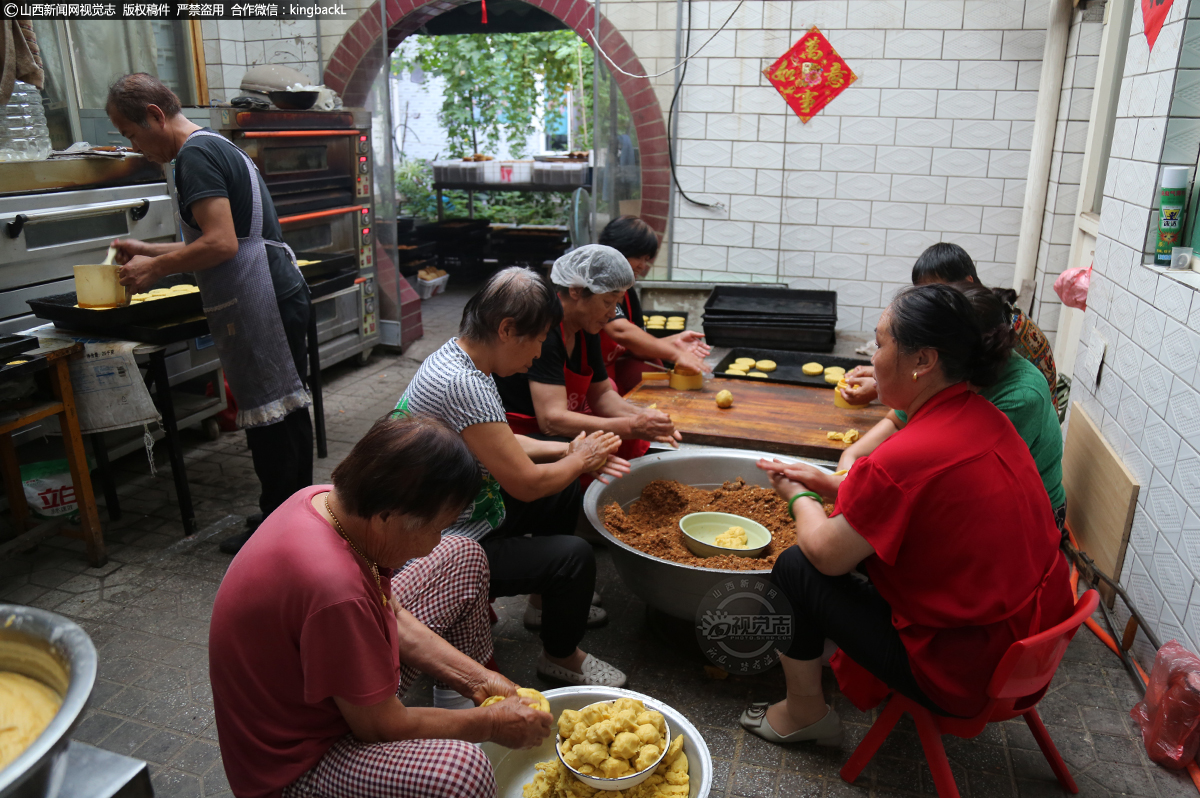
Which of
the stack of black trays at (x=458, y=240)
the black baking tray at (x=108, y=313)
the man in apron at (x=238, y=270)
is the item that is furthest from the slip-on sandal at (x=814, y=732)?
the stack of black trays at (x=458, y=240)

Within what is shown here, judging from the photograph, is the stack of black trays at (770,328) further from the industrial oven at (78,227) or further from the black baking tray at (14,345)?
the black baking tray at (14,345)

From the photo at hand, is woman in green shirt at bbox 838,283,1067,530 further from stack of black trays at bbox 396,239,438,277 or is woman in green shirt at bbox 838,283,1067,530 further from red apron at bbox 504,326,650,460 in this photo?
stack of black trays at bbox 396,239,438,277

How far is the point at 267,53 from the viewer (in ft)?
23.5

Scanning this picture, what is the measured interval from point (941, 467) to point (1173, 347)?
1.54 meters

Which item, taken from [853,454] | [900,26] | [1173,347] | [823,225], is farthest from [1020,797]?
[900,26]

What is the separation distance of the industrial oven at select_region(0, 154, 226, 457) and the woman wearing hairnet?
2001 mm

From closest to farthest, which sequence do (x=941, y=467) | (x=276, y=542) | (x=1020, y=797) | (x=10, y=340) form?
(x=276, y=542)
(x=941, y=467)
(x=1020, y=797)
(x=10, y=340)

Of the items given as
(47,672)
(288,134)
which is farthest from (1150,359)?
(288,134)

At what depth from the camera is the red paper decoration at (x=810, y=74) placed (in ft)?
20.0

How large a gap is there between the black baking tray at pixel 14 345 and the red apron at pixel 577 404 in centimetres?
205

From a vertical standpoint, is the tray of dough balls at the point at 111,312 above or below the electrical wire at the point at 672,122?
below

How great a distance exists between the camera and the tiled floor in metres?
2.49

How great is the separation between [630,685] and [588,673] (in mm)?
172

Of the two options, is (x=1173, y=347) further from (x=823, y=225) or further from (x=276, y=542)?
(x=823, y=225)
